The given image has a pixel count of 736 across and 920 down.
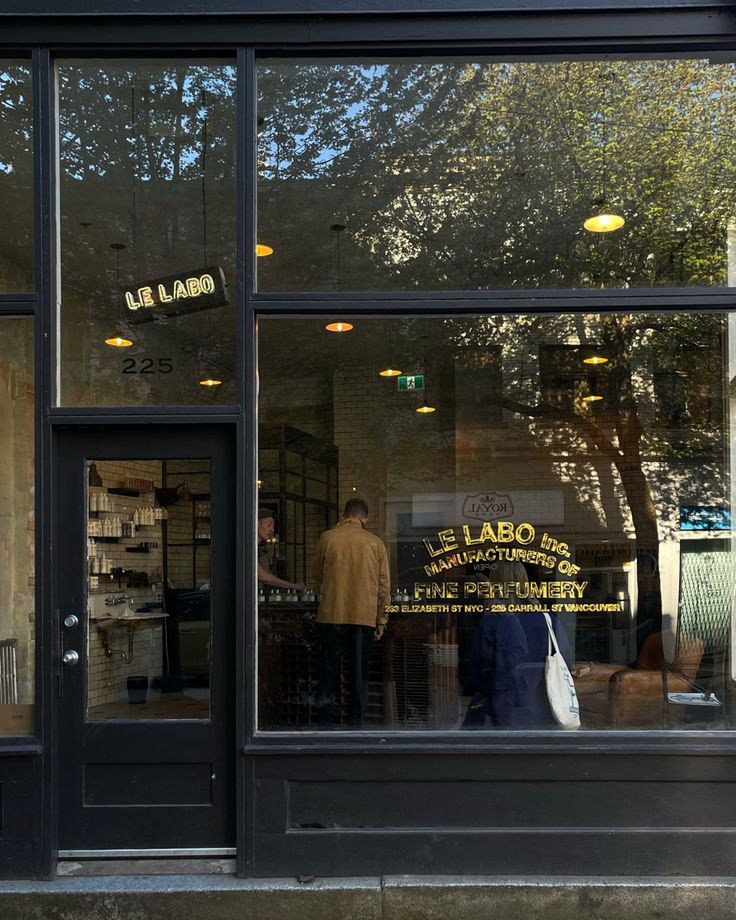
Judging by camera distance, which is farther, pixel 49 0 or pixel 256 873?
pixel 49 0

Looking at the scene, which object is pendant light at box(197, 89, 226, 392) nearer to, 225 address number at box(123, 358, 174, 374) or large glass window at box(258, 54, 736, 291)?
225 address number at box(123, 358, 174, 374)

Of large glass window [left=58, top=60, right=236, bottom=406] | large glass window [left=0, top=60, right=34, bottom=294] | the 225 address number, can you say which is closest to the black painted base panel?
large glass window [left=58, top=60, right=236, bottom=406]

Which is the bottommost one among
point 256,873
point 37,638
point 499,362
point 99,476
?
point 256,873

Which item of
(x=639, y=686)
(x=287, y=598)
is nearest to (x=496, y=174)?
(x=287, y=598)

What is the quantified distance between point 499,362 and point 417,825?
5.38m

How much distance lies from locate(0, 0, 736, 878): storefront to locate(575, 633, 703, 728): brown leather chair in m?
0.03

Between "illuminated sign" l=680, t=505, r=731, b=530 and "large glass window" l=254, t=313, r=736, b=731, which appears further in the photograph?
"illuminated sign" l=680, t=505, r=731, b=530

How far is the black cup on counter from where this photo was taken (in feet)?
15.8

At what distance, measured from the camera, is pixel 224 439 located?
15.8ft

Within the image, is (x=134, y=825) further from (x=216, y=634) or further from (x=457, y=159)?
(x=457, y=159)

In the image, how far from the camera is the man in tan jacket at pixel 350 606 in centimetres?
530

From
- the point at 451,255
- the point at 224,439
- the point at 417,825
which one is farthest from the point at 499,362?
the point at 417,825

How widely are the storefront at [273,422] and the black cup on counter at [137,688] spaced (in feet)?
0.04

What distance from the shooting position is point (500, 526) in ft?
20.8
